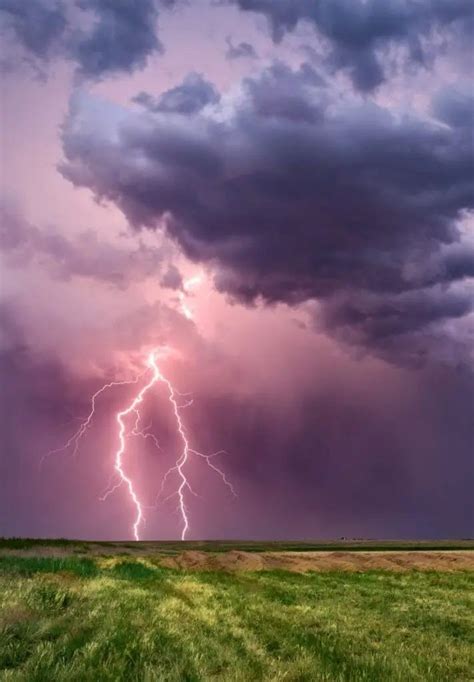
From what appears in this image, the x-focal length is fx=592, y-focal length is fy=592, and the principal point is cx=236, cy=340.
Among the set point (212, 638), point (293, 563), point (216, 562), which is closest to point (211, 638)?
point (212, 638)

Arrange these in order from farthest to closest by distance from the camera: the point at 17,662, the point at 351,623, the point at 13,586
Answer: the point at 351,623 < the point at 13,586 < the point at 17,662

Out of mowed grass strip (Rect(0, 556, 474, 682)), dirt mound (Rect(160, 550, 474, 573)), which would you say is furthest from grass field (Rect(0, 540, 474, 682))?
dirt mound (Rect(160, 550, 474, 573))

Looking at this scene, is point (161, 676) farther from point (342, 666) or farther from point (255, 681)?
point (342, 666)

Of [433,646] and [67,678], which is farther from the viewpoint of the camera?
[433,646]

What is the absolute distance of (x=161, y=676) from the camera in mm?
6023

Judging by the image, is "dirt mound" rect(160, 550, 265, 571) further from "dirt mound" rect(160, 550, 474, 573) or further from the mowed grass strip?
the mowed grass strip

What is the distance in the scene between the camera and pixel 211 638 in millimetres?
9422

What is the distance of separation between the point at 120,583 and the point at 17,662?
35.4ft

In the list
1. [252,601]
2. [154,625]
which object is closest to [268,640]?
[154,625]

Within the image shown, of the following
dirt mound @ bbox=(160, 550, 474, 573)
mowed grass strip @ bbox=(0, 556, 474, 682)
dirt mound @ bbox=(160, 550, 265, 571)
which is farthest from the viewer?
dirt mound @ bbox=(160, 550, 474, 573)

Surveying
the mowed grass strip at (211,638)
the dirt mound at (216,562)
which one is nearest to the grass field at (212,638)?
the mowed grass strip at (211,638)

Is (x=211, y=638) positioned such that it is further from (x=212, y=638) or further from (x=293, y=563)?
(x=293, y=563)

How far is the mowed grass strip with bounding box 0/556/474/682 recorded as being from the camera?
6.80 metres

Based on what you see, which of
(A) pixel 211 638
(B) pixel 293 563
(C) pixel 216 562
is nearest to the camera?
(A) pixel 211 638
